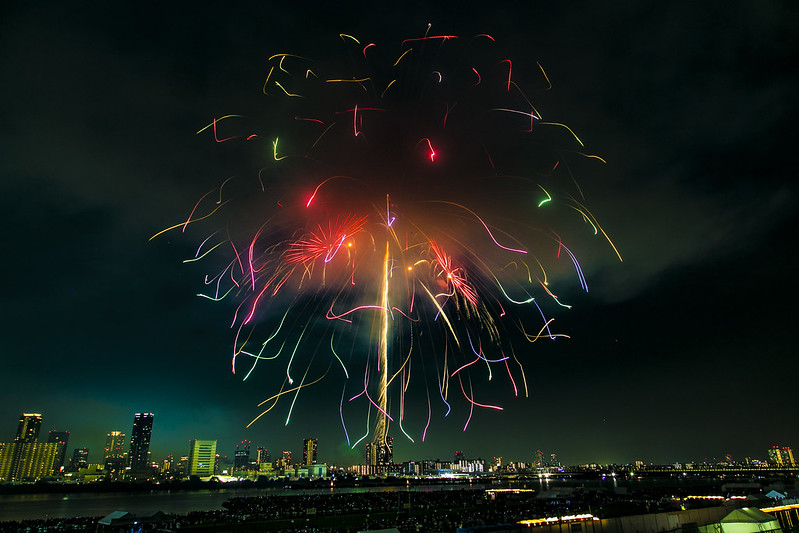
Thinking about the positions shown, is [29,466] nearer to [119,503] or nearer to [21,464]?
[21,464]

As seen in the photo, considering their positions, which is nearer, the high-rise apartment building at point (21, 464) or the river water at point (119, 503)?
the river water at point (119, 503)

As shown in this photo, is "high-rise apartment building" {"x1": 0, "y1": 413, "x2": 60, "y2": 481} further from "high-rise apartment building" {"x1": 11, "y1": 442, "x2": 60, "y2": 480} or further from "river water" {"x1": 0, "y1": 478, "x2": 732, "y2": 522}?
"river water" {"x1": 0, "y1": 478, "x2": 732, "y2": 522}

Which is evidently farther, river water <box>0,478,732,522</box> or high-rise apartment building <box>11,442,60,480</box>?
high-rise apartment building <box>11,442,60,480</box>

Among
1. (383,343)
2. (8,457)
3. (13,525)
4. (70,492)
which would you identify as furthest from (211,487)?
(383,343)

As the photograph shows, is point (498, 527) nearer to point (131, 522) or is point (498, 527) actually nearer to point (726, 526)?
point (726, 526)

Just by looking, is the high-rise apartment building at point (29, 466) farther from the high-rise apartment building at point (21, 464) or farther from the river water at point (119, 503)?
the river water at point (119, 503)

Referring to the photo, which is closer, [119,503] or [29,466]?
[119,503]

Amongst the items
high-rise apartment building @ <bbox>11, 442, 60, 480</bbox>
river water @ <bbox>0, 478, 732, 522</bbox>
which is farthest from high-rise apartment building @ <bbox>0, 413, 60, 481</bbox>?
river water @ <bbox>0, 478, 732, 522</bbox>

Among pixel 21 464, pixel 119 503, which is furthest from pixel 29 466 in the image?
pixel 119 503

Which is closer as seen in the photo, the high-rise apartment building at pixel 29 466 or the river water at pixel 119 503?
the river water at pixel 119 503

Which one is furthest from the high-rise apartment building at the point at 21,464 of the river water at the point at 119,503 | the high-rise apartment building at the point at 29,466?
the river water at the point at 119,503

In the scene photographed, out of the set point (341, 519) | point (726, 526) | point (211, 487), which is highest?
point (726, 526)
